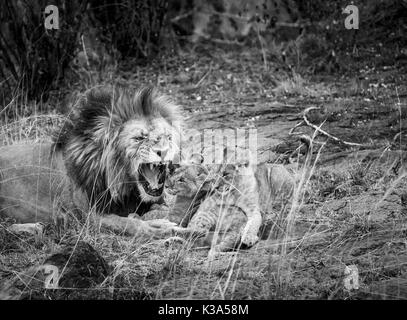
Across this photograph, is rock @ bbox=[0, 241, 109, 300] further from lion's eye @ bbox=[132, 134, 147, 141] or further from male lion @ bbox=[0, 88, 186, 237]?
lion's eye @ bbox=[132, 134, 147, 141]

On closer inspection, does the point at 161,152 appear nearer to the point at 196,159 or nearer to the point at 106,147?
the point at 196,159

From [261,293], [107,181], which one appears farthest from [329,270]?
[107,181]

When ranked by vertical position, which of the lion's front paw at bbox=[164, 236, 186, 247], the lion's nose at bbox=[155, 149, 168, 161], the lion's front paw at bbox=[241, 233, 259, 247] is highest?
the lion's nose at bbox=[155, 149, 168, 161]

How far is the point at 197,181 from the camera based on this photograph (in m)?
5.32

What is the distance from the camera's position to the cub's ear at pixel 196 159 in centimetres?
542

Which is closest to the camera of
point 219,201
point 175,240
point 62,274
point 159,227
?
point 62,274

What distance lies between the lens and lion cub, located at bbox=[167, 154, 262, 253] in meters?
4.89

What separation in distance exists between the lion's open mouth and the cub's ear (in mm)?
231

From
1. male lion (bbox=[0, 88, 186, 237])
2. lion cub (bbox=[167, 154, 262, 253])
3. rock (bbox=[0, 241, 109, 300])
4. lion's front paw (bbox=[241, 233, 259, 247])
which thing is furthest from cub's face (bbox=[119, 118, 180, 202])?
rock (bbox=[0, 241, 109, 300])

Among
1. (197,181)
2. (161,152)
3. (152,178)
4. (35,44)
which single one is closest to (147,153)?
(161,152)

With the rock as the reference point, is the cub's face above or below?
above

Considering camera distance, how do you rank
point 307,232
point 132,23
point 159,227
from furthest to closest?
point 132,23 < point 159,227 < point 307,232

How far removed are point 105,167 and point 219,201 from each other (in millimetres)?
955
